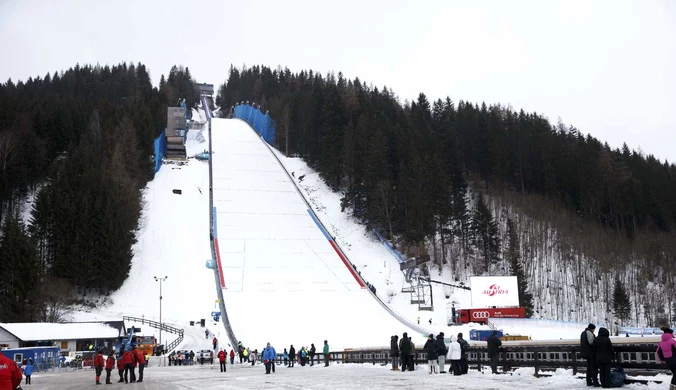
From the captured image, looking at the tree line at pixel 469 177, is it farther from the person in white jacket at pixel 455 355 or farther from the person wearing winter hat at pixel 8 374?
the person wearing winter hat at pixel 8 374

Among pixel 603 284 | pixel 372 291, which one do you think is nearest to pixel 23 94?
pixel 372 291

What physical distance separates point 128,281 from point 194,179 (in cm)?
2164

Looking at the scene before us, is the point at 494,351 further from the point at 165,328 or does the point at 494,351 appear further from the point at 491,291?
the point at 165,328

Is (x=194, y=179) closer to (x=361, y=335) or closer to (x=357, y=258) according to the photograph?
(x=357, y=258)

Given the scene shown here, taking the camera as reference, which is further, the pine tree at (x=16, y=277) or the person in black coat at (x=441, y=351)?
the pine tree at (x=16, y=277)

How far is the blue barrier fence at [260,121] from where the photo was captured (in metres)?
91.0

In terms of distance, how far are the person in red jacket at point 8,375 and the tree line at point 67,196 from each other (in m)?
37.1

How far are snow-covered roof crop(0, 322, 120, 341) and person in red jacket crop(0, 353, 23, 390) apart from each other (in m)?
28.2

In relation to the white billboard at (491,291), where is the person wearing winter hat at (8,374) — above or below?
below

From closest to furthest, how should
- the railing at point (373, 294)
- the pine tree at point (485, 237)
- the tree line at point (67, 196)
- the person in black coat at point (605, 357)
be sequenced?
the person in black coat at point (605, 357) < the railing at point (373, 294) < the tree line at point (67, 196) < the pine tree at point (485, 237)

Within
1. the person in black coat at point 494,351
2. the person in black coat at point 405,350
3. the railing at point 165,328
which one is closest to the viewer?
the person in black coat at point 494,351

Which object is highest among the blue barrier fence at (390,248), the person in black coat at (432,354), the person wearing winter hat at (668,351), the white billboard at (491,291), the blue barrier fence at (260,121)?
the blue barrier fence at (260,121)

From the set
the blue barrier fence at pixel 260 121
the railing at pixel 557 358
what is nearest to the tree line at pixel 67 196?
the blue barrier fence at pixel 260 121

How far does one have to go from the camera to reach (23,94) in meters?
85.4
